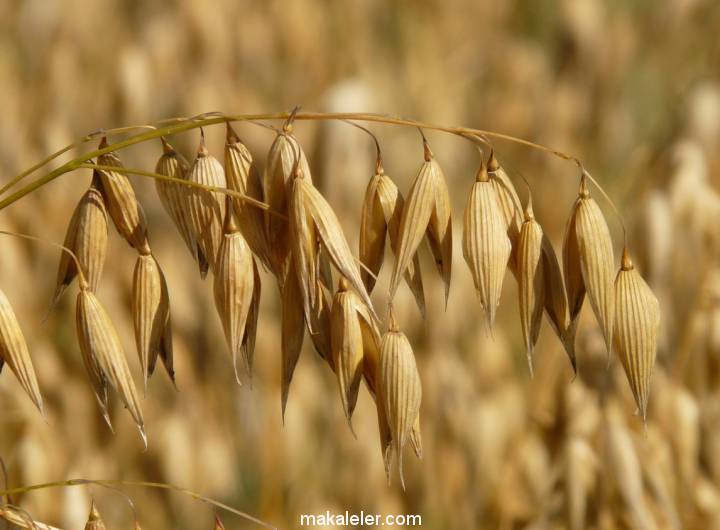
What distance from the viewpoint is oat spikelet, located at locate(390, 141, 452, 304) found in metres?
0.55

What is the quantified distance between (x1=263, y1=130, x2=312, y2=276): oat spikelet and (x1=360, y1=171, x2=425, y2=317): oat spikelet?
4cm

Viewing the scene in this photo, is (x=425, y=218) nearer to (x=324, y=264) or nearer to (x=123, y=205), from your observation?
(x=324, y=264)

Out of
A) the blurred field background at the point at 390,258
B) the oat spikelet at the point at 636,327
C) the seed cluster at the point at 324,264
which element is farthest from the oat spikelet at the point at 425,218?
the blurred field background at the point at 390,258

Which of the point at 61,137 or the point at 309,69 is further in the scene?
the point at 309,69

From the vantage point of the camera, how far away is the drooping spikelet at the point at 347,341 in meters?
0.57

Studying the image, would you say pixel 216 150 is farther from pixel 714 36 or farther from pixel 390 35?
pixel 714 36

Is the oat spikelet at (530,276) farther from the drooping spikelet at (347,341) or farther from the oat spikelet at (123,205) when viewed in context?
the oat spikelet at (123,205)

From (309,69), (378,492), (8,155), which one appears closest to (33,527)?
(378,492)

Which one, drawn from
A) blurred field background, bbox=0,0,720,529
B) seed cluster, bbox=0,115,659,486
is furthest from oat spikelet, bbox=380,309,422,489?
blurred field background, bbox=0,0,720,529

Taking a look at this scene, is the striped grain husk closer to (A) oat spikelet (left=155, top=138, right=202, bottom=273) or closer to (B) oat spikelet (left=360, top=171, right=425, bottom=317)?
(A) oat spikelet (left=155, top=138, right=202, bottom=273)

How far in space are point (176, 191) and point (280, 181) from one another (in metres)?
0.06

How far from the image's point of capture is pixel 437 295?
141 cm

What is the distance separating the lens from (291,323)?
59cm

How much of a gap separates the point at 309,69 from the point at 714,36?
2.17 ft
